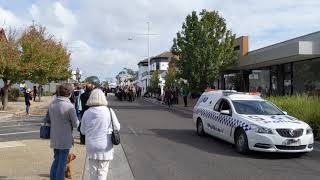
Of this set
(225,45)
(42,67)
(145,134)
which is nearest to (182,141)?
(145,134)

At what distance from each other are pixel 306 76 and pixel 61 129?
28.2 metres

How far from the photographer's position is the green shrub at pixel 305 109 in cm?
1693

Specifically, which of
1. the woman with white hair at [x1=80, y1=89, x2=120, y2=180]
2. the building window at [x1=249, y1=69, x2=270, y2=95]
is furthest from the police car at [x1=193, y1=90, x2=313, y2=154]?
the building window at [x1=249, y1=69, x2=270, y2=95]

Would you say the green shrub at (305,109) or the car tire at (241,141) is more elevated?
the green shrub at (305,109)

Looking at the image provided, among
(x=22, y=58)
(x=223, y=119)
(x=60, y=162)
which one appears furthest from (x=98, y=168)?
(x=22, y=58)

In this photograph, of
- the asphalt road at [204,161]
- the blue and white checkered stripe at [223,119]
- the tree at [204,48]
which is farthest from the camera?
the tree at [204,48]

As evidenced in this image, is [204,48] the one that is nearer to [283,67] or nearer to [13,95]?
[283,67]

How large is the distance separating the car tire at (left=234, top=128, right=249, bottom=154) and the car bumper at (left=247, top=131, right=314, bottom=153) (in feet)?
0.54

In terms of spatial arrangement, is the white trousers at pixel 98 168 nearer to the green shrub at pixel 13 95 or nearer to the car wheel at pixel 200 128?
the car wheel at pixel 200 128

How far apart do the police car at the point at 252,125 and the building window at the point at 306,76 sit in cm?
1707

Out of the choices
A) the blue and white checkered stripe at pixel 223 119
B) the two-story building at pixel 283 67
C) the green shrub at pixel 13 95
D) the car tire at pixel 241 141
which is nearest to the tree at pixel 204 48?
the two-story building at pixel 283 67

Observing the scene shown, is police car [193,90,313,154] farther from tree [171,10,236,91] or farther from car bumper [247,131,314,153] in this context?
tree [171,10,236,91]

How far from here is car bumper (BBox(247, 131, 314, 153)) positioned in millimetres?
12438

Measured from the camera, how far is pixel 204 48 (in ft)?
128
